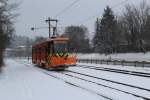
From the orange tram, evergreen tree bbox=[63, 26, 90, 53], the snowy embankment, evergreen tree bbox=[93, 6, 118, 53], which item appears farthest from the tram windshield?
evergreen tree bbox=[63, 26, 90, 53]

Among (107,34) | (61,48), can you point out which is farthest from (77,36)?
(61,48)

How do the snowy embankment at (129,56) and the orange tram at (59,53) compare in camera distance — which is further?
the snowy embankment at (129,56)

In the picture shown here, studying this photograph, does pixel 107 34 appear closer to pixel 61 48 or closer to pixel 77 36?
pixel 77 36

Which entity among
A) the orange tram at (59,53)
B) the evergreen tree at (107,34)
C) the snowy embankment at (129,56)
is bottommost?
the snowy embankment at (129,56)

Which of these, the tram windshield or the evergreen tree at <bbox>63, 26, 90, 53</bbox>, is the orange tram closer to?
the tram windshield

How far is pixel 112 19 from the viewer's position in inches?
3858

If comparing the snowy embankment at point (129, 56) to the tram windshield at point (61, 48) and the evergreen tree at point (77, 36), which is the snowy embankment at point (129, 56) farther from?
the tram windshield at point (61, 48)

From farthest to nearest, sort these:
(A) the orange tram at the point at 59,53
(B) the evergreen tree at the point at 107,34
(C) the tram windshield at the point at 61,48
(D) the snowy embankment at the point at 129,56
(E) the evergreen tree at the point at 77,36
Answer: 1. (E) the evergreen tree at the point at 77,36
2. (B) the evergreen tree at the point at 107,34
3. (D) the snowy embankment at the point at 129,56
4. (C) the tram windshield at the point at 61,48
5. (A) the orange tram at the point at 59,53

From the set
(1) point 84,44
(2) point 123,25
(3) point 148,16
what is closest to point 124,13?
(2) point 123,25

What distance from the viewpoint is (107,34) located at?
312 feet

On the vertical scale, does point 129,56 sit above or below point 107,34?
below

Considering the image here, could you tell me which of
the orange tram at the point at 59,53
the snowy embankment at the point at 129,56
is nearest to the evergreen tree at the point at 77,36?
the snowy embankment at the point at 129,56

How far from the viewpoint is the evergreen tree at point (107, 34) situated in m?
92.7

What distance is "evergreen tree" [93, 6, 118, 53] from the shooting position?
304 feet
